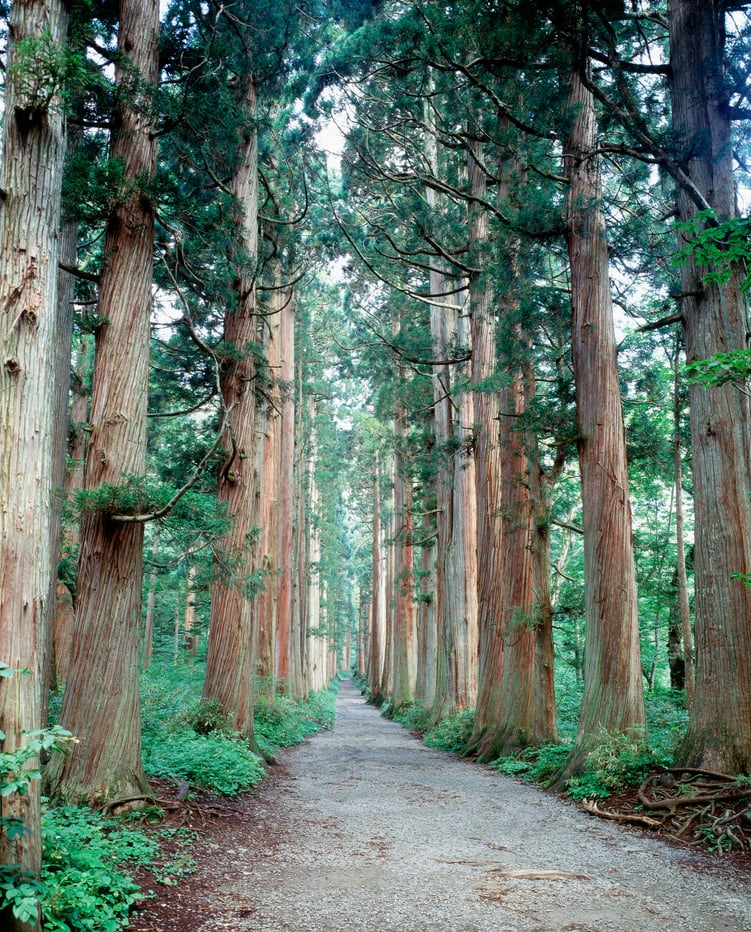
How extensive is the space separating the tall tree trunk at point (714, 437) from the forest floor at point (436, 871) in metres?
1.55

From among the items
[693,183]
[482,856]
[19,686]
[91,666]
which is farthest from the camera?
[693,183]

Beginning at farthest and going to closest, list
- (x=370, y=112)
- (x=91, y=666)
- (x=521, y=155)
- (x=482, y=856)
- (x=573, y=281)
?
(x=370, y=112), (x=521, y=155), (x=573, y=281), (x=91, y=666), (x=482, y=856)

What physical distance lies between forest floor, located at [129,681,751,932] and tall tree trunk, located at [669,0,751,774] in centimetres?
155

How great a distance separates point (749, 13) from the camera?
770cm

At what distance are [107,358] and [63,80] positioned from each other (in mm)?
2758

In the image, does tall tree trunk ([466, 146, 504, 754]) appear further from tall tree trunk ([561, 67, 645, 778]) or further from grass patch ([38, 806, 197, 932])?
grass patch ([38, 806, 197, 932])

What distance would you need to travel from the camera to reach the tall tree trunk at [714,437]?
6.67 metres

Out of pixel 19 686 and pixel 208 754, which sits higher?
pixel 19 686

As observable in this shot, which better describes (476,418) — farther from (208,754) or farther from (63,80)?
(63,80)

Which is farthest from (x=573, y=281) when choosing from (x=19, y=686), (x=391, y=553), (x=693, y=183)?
(x=391, y=553)

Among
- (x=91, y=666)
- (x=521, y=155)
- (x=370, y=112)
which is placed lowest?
(x=91, y=666)

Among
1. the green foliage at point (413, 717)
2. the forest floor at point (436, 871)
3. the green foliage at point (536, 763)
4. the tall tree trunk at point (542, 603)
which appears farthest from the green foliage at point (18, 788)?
the green foliage at point (413, 717)

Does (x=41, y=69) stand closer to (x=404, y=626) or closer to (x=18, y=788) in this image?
(x=18, y=788)

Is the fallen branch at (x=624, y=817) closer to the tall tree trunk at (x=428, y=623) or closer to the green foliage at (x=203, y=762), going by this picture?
the green foliage at (x=203, y=762)
